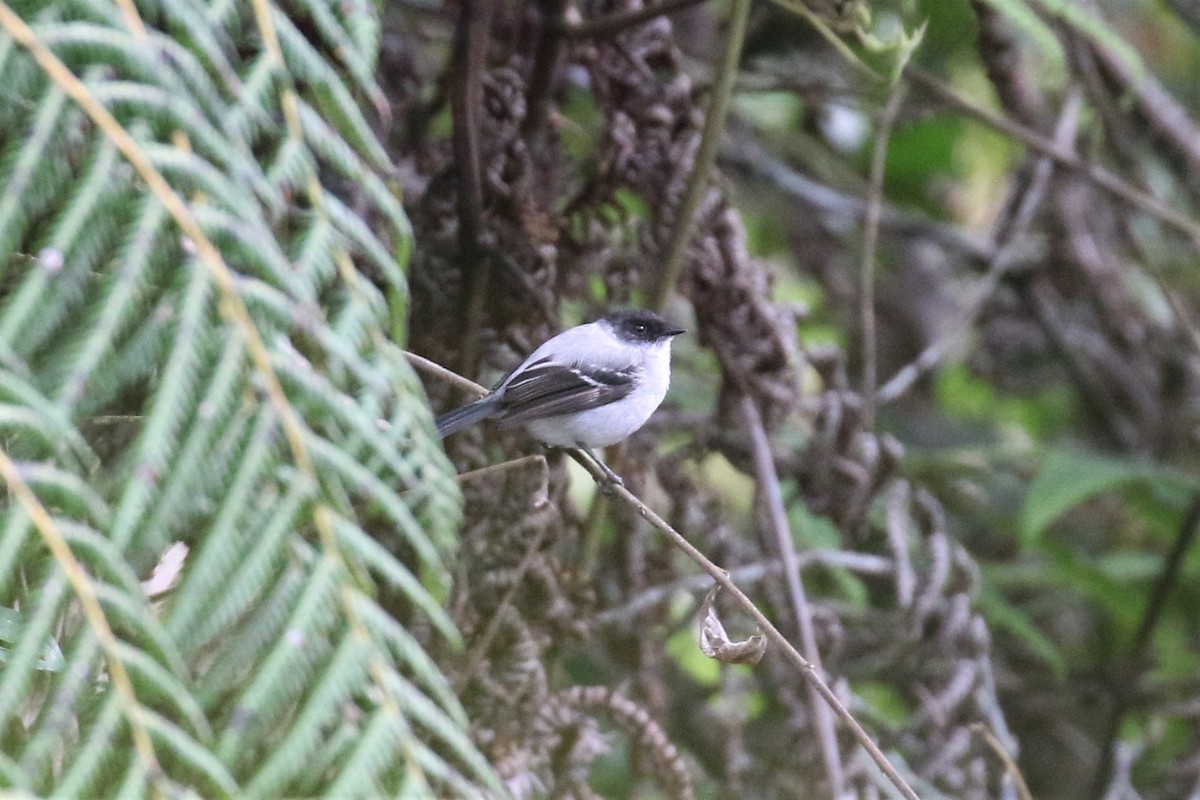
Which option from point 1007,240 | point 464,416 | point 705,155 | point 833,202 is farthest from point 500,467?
point 1007,240

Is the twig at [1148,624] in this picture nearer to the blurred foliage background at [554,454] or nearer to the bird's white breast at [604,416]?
the blurred foliage background at [554,454]

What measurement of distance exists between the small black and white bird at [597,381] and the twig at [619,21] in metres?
0.66

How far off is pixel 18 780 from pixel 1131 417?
14.9ft

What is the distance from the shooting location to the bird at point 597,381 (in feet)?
9.45

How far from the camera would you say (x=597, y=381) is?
10.5 feet

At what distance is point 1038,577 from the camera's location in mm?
3984

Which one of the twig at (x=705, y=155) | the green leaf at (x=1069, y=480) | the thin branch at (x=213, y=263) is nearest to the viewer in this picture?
the thin branch at (x=213, y=263)

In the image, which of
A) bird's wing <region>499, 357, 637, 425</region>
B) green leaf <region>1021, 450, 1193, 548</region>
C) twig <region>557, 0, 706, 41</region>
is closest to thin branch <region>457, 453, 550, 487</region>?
bird's wing <region>499, 357, 637, 425</region>

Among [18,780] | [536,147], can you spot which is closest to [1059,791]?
[536,147]

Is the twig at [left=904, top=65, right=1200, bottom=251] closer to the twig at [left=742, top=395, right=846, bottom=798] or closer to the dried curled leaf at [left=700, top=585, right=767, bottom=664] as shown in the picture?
the twig at [left=742, top=395, right=846, bottom=798]

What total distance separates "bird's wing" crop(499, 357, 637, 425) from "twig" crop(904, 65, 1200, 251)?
1234 mm

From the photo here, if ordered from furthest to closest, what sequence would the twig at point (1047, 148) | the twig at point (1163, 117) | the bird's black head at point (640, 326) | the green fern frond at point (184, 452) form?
the twig at point (1163, 117)
the twig at point (1047, 148)
the bird's black head at point (640, 326)
the green fern frond at point (184, 452)

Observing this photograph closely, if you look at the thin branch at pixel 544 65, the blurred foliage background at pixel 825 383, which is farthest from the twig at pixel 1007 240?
the thin branch at pixel 544 65

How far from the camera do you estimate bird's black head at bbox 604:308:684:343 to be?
9.91 feet
